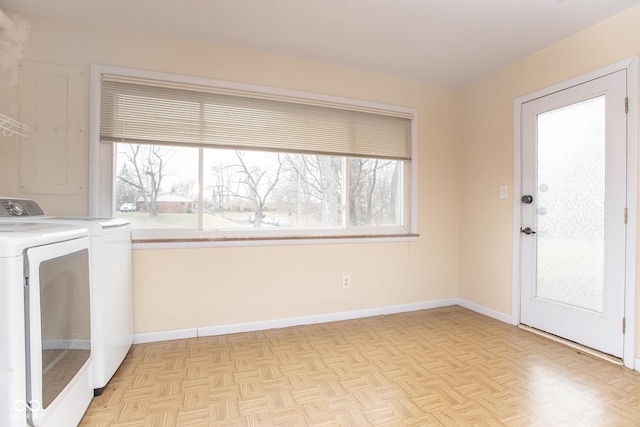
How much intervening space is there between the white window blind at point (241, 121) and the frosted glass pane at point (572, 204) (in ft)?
4.12

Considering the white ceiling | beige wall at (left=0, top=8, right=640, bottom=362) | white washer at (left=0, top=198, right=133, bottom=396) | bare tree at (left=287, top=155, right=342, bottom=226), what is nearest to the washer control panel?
white washer at (left=0, top=198, right=133, bottom=396)

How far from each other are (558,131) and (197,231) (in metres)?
3.13

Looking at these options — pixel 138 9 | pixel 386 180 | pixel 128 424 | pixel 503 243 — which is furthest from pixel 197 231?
pixel 503 243

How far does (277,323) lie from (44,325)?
6.02 ft

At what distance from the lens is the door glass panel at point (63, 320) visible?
50.2 inches

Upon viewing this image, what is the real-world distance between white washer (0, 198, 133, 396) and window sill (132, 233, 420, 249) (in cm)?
31

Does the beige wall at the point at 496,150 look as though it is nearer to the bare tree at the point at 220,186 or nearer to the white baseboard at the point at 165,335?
the bare tree at the point at 220,186

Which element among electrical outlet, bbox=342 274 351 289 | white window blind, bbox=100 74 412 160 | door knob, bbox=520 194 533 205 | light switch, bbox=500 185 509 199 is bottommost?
electrical outlet, bbox=342 274 351 289

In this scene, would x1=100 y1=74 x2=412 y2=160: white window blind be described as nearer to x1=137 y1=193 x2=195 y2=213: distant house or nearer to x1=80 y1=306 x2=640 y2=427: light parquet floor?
x1=137 y1=193 x2=195 y2=213: distant house

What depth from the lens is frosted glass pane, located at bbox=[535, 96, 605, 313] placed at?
236cm

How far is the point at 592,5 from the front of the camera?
2.12 meters

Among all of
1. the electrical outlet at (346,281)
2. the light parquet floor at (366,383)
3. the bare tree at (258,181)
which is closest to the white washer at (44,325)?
the light parquet floor at (366,383)

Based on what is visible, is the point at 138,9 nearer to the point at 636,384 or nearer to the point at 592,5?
the point at 592,5

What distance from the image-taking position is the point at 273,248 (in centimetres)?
285
